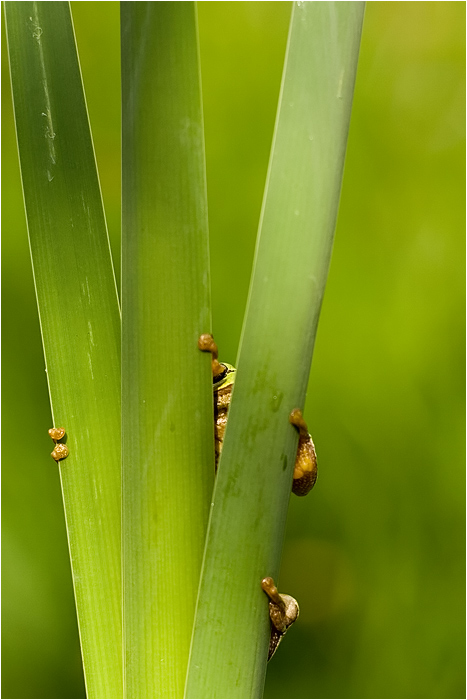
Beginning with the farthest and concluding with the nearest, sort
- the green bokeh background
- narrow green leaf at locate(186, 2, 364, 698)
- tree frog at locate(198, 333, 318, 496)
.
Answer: the green bokeh background < tree frog at locate(198, 333, 318, 496) < narrow green leaf at locate(186, 2, 364, 698)

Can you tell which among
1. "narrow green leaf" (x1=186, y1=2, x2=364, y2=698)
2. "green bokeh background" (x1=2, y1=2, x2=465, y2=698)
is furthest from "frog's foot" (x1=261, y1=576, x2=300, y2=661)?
"green bokeh background" (x1=2, y1=2, x2=465, y2=698)

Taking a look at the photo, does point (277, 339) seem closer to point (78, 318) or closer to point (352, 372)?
point (78, 318)

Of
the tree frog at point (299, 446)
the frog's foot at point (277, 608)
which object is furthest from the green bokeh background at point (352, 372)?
the frog's foot at point (277, 608)

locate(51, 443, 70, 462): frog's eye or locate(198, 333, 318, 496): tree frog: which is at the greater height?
locate(51, 443, 70, 462): frog's eye

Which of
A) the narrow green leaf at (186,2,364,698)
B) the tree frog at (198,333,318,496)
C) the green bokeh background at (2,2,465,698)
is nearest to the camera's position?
the narrow green leaf at (186,2,364,698)

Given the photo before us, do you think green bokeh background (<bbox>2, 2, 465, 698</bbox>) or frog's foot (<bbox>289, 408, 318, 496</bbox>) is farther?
green bokeh background (<bbox>2, 2, 465, 698</bbox>)

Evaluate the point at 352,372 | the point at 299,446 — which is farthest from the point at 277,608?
the point at 352,372

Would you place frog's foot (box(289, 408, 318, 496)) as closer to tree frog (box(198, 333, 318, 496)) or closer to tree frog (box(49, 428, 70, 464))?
tree frog (box(198, 333, 318, 496))
